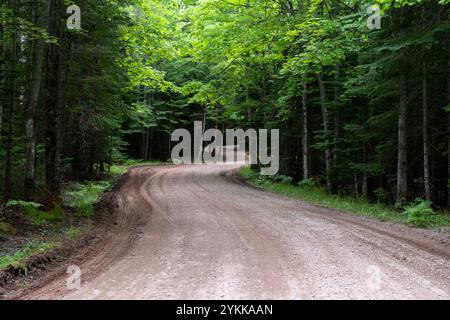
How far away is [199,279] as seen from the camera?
19.0ft

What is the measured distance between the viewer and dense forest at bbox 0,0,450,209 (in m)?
10.9

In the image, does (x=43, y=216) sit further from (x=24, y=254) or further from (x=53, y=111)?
(x=53, y=111)

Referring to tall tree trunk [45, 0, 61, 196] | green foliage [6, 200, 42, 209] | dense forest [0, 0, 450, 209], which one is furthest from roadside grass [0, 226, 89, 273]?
tall tree trunk [45, 0, 61, 196]

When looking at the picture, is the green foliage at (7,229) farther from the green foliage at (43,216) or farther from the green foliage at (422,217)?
the green foliage at (422,217)

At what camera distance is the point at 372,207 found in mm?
13508

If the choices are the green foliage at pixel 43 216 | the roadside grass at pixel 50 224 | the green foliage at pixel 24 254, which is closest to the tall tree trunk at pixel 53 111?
the roadside grass at pixel 50 224

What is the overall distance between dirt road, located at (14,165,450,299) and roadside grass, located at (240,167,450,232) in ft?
2.75

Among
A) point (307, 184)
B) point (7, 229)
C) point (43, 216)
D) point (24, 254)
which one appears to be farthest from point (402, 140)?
point (7, 229)

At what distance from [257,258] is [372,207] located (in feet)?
26.5

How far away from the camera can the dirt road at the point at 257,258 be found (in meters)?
5.30

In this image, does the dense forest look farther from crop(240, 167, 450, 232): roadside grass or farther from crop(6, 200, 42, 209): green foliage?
crop(240, 167, 450, 232): roadside grass

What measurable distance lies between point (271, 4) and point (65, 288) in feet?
53.7
